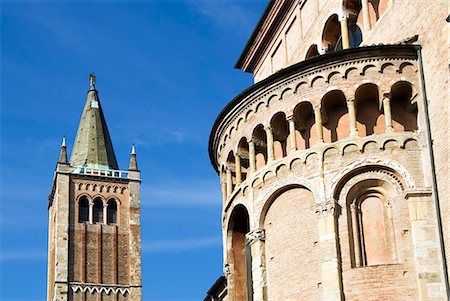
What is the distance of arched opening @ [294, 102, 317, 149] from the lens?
2245 cm

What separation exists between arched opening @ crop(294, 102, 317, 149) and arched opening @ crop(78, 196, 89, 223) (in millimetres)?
62521

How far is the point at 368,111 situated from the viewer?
21.8 meters

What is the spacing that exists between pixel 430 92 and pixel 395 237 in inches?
137

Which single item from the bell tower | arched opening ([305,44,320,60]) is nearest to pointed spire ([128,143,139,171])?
the bell tower

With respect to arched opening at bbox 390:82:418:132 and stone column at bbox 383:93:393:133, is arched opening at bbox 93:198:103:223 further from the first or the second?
stone column at bbox 383:93:393:133

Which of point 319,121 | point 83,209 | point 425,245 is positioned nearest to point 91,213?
point 83,209

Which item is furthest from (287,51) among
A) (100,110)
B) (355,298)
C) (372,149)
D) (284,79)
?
(100,110)

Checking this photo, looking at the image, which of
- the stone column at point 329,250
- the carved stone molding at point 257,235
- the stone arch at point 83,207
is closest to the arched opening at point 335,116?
the stone column at point 329,250

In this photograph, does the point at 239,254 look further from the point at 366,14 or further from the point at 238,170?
the point at 366,14

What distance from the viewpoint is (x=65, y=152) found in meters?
85.1

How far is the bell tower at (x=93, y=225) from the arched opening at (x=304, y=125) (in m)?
58.7

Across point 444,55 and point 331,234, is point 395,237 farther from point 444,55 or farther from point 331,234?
point 444,55

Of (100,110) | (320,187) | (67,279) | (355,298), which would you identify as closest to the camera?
(355,298)

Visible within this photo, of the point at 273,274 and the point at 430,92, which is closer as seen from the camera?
the point at 430,92
